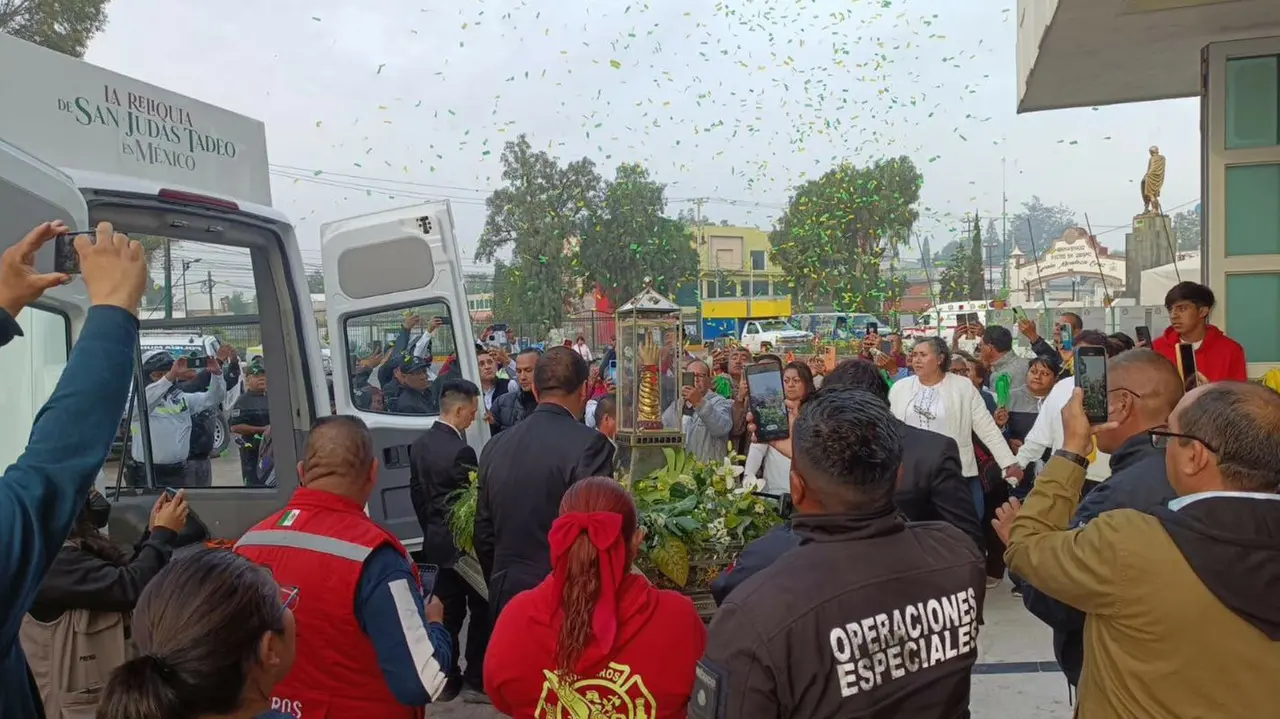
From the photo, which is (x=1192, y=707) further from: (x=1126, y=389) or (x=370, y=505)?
(x=370, y=505)

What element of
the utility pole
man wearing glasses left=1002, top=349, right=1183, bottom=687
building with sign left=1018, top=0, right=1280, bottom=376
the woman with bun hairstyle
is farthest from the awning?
the utility pole

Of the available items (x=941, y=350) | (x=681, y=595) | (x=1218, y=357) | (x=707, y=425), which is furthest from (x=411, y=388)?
(x=1218, y=357)

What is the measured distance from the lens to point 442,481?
4.98m

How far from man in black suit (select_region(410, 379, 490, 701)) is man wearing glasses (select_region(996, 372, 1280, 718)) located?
340 cm

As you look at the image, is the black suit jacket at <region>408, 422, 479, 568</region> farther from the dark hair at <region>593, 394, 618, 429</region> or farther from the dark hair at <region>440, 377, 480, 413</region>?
the dark hair at <region>593, 394, 618, 429</region>

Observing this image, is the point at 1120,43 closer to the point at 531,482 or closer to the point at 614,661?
the point at 531,482

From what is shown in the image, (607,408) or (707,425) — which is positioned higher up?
(607,408)

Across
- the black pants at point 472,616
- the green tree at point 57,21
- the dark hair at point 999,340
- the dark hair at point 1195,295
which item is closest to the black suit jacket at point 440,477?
the black pants at point 472,616

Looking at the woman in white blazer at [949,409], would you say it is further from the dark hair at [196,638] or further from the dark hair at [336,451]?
the dark hair at [196,638]

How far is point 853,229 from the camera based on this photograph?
158 ft

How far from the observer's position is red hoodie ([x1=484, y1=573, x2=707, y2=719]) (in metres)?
2.26

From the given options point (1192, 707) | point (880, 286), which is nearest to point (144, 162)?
point (1192, 707)

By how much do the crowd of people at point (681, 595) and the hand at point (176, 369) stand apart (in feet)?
16.4

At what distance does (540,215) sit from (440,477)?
121ft
